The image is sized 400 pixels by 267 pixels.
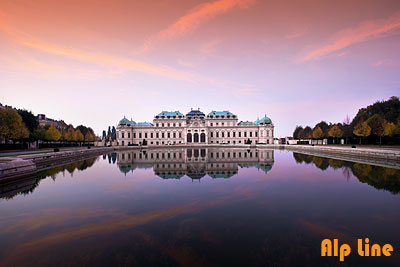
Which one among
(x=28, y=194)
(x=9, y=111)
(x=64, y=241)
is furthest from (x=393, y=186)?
(x=9, y=111)

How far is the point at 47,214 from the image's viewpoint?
36.7 feet

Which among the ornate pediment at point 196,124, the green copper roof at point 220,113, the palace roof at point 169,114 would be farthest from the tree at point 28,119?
the green copper roof at point 220,113

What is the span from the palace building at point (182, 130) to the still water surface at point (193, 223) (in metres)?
87.1

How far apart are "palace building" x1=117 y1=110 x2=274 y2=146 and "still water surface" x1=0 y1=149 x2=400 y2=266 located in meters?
87.1

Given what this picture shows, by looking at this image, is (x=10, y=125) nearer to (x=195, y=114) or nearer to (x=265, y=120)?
(x=195, y=114)

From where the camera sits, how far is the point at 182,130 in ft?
339

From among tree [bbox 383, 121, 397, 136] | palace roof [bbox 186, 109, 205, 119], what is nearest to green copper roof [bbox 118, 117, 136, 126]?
palace roof [bbox 186, 109, 205, 119]

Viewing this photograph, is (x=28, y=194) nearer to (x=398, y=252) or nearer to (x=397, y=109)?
(x=398, y=252)

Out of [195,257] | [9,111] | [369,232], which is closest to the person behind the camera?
[195,257]

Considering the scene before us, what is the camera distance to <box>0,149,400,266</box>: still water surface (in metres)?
7.11

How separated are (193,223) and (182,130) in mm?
94128

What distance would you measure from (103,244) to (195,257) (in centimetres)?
378

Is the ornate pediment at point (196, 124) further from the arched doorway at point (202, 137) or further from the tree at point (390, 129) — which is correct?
the tree at point (390, 129)

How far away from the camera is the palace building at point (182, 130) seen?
104 metres
